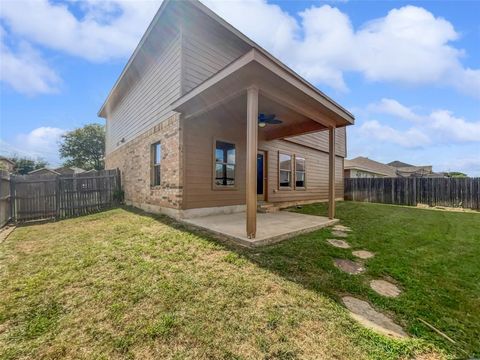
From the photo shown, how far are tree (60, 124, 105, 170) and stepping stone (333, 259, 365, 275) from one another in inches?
1300

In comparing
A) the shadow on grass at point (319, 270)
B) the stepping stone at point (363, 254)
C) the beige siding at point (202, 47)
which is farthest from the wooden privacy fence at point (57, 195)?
the stepping stone at point (363, 254)

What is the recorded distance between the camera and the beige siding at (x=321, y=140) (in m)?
11.1

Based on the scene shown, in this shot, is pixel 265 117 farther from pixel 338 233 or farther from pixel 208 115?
pixel 338 233

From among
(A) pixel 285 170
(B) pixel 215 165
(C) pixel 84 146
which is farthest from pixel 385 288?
(C) pixel 84 146

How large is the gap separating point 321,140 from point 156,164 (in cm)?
934

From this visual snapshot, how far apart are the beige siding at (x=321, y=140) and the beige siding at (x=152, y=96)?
232 inches

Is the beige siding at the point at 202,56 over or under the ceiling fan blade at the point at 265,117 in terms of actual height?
over

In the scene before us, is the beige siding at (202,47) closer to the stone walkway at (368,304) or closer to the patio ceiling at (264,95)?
the patio ceiling at (264,95)

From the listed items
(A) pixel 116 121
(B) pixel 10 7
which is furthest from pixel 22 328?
(A) pixel 116 121

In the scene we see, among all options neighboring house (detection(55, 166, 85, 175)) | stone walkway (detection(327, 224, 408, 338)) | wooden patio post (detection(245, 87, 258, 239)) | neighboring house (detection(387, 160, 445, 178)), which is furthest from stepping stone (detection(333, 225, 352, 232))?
neighboring house (detection(55, 166, 85, 175))

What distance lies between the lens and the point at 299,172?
437 inches

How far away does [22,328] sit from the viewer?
2.07 m

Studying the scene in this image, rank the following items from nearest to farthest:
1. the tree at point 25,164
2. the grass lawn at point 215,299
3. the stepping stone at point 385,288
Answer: the grass lawn at point 215,299 < the stepping stone at point 385,288 < the tree at point 25,164

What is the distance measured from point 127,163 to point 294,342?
1032 cm
